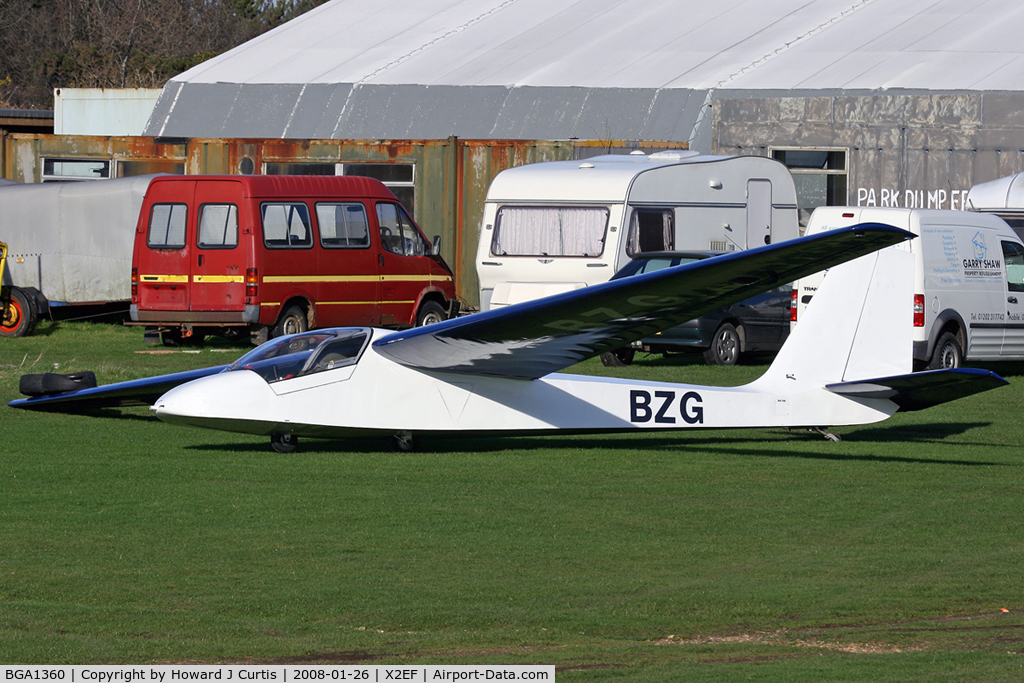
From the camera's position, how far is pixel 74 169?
1224 inches

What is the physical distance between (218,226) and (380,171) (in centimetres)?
838

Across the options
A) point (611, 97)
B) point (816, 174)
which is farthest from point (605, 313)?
point (611, 97)

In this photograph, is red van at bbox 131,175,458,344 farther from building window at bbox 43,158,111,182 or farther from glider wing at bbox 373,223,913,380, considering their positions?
glider wing at bbox 373,223,913,380

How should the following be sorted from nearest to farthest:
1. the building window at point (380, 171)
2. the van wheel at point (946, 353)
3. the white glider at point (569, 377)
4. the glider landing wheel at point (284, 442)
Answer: the white glider at point (569, 377) → the glider landing wheel at point (284, 442) → the van wheel at point (946, 353) → the building window at point (380, 171)

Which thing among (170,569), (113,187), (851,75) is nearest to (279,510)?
(170,569)

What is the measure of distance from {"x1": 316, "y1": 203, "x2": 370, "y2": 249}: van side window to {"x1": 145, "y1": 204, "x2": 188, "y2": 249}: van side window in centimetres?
225

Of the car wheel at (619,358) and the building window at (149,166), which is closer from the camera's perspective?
the car wheel at (619,358)

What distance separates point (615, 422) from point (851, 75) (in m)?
20.7

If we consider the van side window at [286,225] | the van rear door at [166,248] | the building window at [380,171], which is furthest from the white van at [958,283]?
the building window at [380,171]

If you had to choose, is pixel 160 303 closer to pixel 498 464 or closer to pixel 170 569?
pixel 498 464

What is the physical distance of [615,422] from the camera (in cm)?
1173

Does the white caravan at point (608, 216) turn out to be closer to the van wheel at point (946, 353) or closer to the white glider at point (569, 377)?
the van wheel at point (946, 353)

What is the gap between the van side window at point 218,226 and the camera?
2208 cm

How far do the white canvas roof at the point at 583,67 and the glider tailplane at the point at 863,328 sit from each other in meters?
17.6
